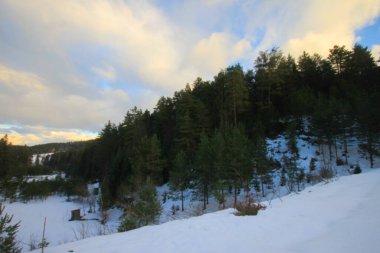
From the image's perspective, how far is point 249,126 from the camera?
42.6 metres

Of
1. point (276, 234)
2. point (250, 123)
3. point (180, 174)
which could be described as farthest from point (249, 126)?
point (276, 234)

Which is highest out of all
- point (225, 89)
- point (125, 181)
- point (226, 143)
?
point (225, 89)

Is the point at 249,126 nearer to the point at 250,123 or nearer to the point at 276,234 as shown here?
the point at 250,123

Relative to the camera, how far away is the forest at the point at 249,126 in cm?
3030

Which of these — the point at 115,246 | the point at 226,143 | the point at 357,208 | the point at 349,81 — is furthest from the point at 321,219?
the point at 349,81

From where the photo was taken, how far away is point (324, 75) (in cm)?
4788

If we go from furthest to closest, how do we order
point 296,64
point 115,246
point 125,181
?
point 296,64 → point 125,181 → point 115,246

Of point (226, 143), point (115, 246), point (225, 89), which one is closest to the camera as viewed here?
point (115, 246)

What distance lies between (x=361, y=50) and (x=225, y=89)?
26259 millimetres

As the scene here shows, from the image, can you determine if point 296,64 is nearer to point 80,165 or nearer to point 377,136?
point 377,136

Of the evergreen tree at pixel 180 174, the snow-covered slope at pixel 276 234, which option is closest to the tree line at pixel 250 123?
the evergreen tree at pixel 180 174

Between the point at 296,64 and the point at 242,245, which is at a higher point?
the point at 296,64

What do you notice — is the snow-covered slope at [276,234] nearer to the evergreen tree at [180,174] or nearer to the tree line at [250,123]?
the tree line at [250,123]

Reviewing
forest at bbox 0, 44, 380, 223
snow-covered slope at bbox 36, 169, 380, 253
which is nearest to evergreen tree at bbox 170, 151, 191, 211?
forest at bbox 0, 44, 380, 223
